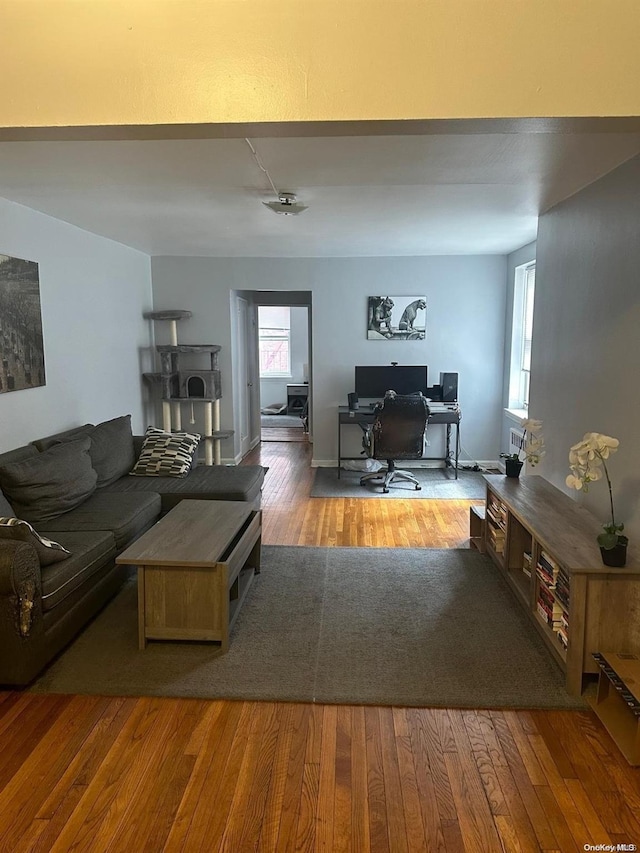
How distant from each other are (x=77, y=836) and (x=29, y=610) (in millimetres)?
886

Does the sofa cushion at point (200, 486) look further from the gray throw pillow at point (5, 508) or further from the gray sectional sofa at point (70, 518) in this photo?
the gray throw pillow at point (5, 508)

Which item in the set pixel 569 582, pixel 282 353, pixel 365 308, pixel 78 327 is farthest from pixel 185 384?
pixel 569 582

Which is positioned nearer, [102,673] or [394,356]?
[102,673]

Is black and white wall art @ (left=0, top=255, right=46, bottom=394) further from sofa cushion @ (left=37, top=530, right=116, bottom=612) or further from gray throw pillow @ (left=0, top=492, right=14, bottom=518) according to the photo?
sofa cushion @ (left=37, top=530, right=116, bottom=612)

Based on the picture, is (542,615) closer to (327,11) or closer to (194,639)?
(194,639)

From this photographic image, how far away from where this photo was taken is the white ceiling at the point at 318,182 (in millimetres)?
2559

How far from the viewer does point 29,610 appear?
235cm

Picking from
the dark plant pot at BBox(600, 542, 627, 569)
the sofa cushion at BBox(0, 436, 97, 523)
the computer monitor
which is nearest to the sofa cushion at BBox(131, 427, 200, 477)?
the sofa cushion at BBox(0, 436, 97, 523)

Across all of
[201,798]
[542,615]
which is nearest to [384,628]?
[542,615]

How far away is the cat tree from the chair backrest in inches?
66.4

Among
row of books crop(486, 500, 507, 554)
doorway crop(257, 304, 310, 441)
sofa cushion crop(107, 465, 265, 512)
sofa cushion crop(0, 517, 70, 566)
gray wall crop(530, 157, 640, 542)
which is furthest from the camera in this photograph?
doorway crop(257, 304, 310, 441)

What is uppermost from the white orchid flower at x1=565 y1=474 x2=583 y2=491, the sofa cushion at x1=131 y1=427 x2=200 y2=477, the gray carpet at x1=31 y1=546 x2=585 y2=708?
the white orchid flower at x1=565 y1=474 x2=583 y2=491

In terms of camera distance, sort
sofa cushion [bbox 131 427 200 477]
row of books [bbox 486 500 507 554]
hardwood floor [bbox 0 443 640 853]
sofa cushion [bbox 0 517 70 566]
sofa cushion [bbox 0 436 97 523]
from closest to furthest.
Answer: hardwood floor [bbox 0 443 640 853], sofa cushion [bbox 0 517 70 566], sofa cushion [bbox 0 436 97 523], row of books [bbox 486 500 507 554], sofa cushion [bbox 131 427 200 477]

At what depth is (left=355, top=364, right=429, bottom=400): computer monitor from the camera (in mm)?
6234
